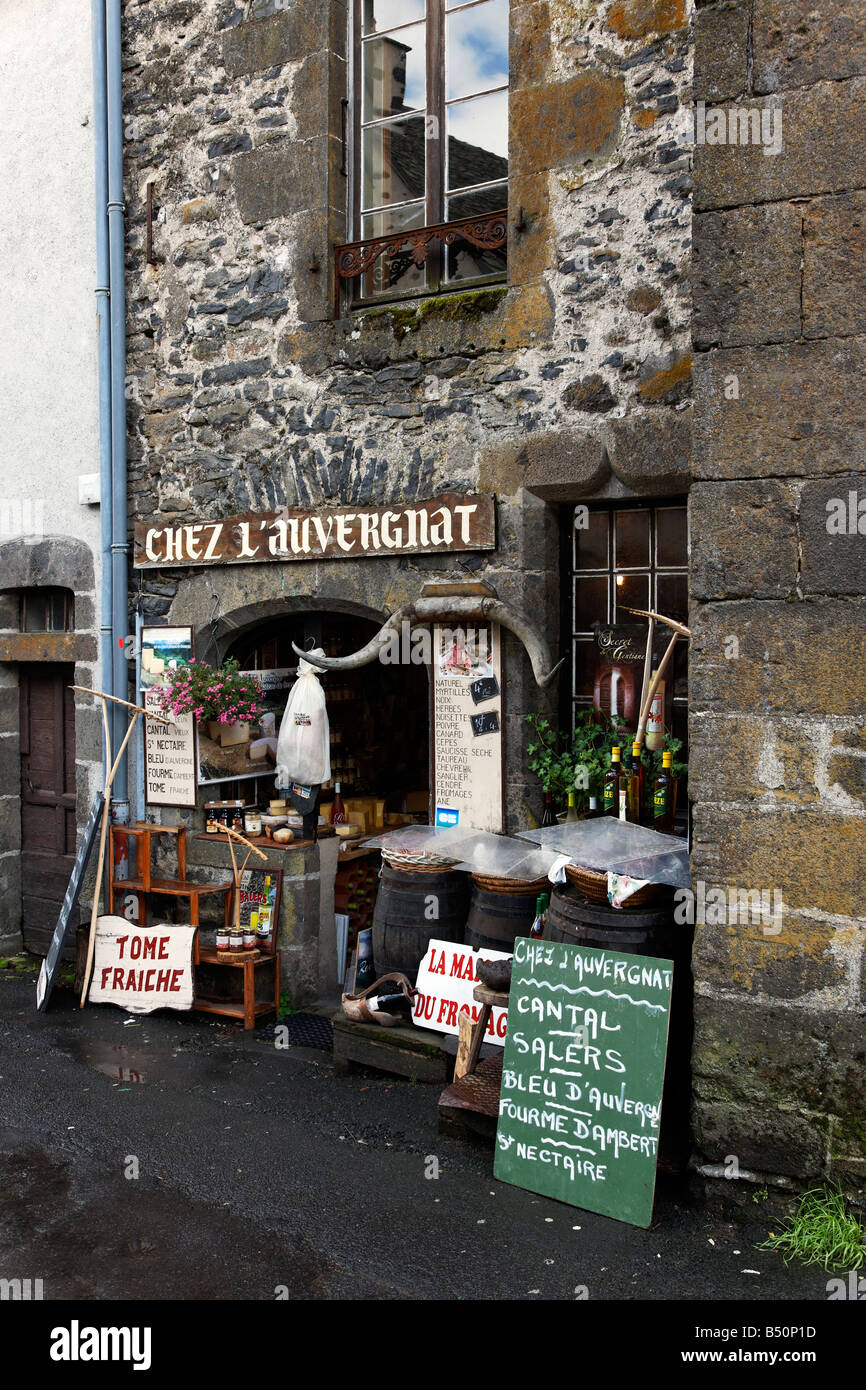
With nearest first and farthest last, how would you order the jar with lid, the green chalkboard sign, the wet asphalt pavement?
1. the wet asphalt pavement
2. the green chalkboard sign
3. the jar with lid

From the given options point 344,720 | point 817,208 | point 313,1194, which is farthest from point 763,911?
point 344,720

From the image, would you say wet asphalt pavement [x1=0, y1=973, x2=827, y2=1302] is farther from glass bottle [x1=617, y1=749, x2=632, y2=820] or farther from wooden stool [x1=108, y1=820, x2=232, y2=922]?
glass bottle [x1=617, y1=749, x2=632, y2=820]

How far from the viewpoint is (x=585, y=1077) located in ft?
13.4

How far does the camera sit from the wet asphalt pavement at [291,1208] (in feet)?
11.7

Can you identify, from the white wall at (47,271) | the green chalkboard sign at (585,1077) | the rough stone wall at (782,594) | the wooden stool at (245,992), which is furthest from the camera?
the white wall at (47,271)

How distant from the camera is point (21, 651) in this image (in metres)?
7.59

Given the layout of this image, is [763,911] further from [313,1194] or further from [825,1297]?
[313,1194]

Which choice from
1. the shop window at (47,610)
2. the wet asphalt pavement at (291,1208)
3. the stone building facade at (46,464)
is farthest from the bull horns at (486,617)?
the shop window at (47,610)

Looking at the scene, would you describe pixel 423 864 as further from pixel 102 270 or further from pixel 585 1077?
pixel 102 270

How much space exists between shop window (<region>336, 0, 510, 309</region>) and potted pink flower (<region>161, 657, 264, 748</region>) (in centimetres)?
219

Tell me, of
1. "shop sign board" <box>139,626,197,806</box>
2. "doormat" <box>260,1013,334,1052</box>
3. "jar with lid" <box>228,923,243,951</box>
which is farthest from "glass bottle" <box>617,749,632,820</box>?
"shop sign board" <box>139,626,197,806</box>

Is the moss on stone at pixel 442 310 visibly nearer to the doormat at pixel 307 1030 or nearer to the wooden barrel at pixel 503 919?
the wooden barrel at pixel 503 919

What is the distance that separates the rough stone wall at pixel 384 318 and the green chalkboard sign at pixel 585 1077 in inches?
55.4

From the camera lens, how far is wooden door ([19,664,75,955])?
7586 mm
